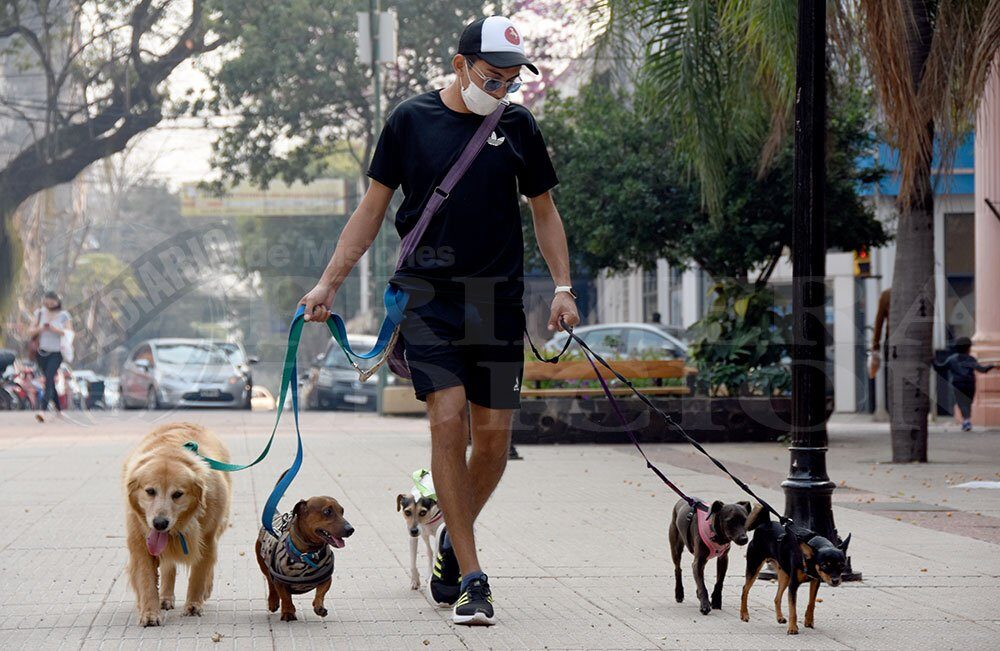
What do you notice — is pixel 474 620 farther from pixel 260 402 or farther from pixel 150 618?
pixel 260 402

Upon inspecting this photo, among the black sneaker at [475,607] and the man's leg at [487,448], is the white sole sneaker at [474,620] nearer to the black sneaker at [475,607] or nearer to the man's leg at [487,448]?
the black sneaker at [475,607]

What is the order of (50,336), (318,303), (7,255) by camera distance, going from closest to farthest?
(318,303), (50,336), (7,255)

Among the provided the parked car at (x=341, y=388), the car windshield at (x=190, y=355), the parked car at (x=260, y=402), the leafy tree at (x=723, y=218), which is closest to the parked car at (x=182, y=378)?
the car windshield at (x=190, y=355)

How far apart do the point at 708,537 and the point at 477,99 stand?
1.84m

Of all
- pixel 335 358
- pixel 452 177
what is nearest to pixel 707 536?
pixel 452 177

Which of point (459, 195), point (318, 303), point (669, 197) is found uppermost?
point (669, 197)

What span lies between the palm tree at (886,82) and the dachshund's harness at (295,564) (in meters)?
6.94

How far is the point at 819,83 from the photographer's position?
7.18 metres

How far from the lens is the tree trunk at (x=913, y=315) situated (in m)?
13.1

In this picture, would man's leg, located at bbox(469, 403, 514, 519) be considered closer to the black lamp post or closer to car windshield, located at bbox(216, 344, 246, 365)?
the black lamp post

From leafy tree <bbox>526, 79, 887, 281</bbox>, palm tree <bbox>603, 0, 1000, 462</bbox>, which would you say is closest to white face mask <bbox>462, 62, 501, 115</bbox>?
palm tree <bbox>603, 0, 1000, 462</bbox>

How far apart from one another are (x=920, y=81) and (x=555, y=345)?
28.3 feet

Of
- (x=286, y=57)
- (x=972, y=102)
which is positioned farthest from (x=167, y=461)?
(x=286, y=57)

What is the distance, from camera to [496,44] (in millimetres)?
5477
